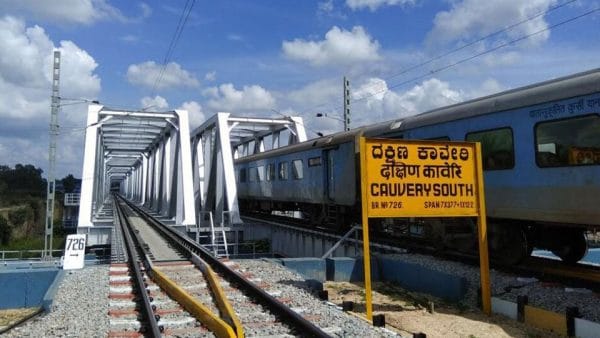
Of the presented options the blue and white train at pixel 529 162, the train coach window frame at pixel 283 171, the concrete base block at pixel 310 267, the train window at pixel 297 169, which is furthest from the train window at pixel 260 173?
the concrete base block at pixel 310 267

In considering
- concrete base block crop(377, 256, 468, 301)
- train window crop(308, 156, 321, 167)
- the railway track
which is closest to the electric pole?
train window crop(308, 156, 321, 167)

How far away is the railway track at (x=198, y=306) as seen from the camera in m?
6.16

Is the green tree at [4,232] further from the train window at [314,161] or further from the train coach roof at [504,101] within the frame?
the train coach roof at [504,101]

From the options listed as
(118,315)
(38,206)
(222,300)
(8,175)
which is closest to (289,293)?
(222,300)

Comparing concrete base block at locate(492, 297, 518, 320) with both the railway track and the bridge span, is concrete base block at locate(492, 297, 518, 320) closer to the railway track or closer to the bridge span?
the railway track

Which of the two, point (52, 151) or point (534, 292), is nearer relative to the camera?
point (534, 292)

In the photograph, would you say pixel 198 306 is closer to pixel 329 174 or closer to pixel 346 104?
pixel 329 174

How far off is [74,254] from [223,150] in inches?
627

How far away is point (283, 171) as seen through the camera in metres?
22.3

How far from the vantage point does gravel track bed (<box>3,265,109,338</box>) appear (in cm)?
618

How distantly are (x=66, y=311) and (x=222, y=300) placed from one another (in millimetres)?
2138

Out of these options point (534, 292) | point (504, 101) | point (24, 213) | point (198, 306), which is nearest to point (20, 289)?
point (198, 306)

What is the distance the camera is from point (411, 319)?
7332 millimetres

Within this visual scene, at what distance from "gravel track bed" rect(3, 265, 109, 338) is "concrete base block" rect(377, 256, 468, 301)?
5189 mm
